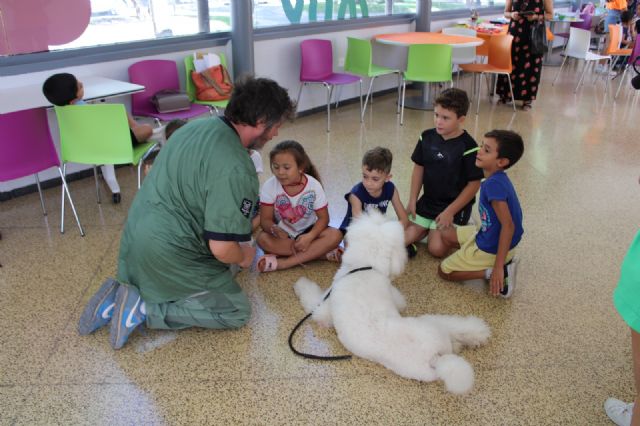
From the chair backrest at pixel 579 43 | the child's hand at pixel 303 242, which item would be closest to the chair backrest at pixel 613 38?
the chair backrest at pixel 579 43

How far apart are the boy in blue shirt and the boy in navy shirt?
10.1 inches

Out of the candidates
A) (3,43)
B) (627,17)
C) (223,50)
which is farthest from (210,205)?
(627,17)

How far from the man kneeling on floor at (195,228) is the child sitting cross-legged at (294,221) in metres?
0.51

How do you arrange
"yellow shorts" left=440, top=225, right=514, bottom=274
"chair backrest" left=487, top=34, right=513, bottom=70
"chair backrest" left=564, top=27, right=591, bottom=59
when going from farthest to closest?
"chair backrest" left=564, top=27, right=591, bottom=59
"chair backrest" left=487, top=34, right=513, bottom=70
"yellow shorts" left=440, top=225, right=514, bottom=274

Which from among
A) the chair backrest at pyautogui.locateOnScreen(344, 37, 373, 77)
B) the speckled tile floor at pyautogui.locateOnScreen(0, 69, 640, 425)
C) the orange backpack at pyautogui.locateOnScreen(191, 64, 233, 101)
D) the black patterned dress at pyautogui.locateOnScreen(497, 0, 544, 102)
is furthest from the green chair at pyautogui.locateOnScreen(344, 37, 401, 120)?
the speckled tile floor at pyautogui.locateOnScreen(0, 69, 640, 425)

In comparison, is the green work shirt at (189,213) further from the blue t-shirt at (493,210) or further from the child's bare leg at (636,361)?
the child's bare leg at (636,361)

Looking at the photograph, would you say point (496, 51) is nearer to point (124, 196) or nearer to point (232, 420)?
point (124, 196)

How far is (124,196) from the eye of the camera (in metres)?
3.55

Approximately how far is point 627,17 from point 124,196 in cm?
786

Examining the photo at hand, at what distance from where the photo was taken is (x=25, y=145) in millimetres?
2863

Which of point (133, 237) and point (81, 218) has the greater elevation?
point (133, 237)

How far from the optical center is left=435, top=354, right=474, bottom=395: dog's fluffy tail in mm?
1796

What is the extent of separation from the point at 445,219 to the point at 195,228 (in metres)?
1.35

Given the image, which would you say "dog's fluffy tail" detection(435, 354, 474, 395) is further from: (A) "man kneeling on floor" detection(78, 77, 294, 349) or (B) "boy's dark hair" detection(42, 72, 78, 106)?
(B) "boy's dark hair" detection(42, 72, 78, 106)
